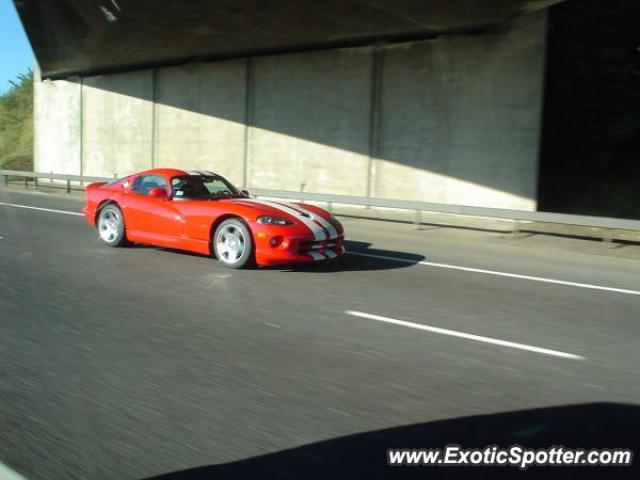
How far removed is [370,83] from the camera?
60.3 feet

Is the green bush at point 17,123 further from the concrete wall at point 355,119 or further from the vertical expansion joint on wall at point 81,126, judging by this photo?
the concrete wall at point 355,119

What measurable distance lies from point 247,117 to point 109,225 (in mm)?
12397

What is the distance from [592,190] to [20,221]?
1465cm

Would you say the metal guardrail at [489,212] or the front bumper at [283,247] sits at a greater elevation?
the metal guardrail at [489,212]

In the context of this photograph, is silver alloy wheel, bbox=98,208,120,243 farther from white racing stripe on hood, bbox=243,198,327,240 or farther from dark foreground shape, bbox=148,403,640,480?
dark foreground shape, bbox=148,403,640,480

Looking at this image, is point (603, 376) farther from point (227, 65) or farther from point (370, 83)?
point (227, 65)

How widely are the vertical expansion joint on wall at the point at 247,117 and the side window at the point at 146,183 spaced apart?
12.0 m

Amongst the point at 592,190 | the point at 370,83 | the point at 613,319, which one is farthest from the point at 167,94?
the point at 613,319

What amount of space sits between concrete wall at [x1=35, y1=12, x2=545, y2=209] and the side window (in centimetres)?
938

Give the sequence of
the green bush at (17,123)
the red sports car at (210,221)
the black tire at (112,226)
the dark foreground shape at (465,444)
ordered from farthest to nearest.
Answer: the green bush at (17,123), the black tire at (112,226), the red sports car at (210,221), the dark foreground shape at (465,444)

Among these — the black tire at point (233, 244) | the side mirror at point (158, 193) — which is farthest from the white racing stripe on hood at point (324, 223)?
the side mirror at point (158, 193)

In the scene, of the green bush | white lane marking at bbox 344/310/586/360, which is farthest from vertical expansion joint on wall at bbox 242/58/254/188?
the green bush

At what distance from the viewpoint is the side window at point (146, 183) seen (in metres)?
9.42

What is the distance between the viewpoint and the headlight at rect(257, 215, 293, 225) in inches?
316
